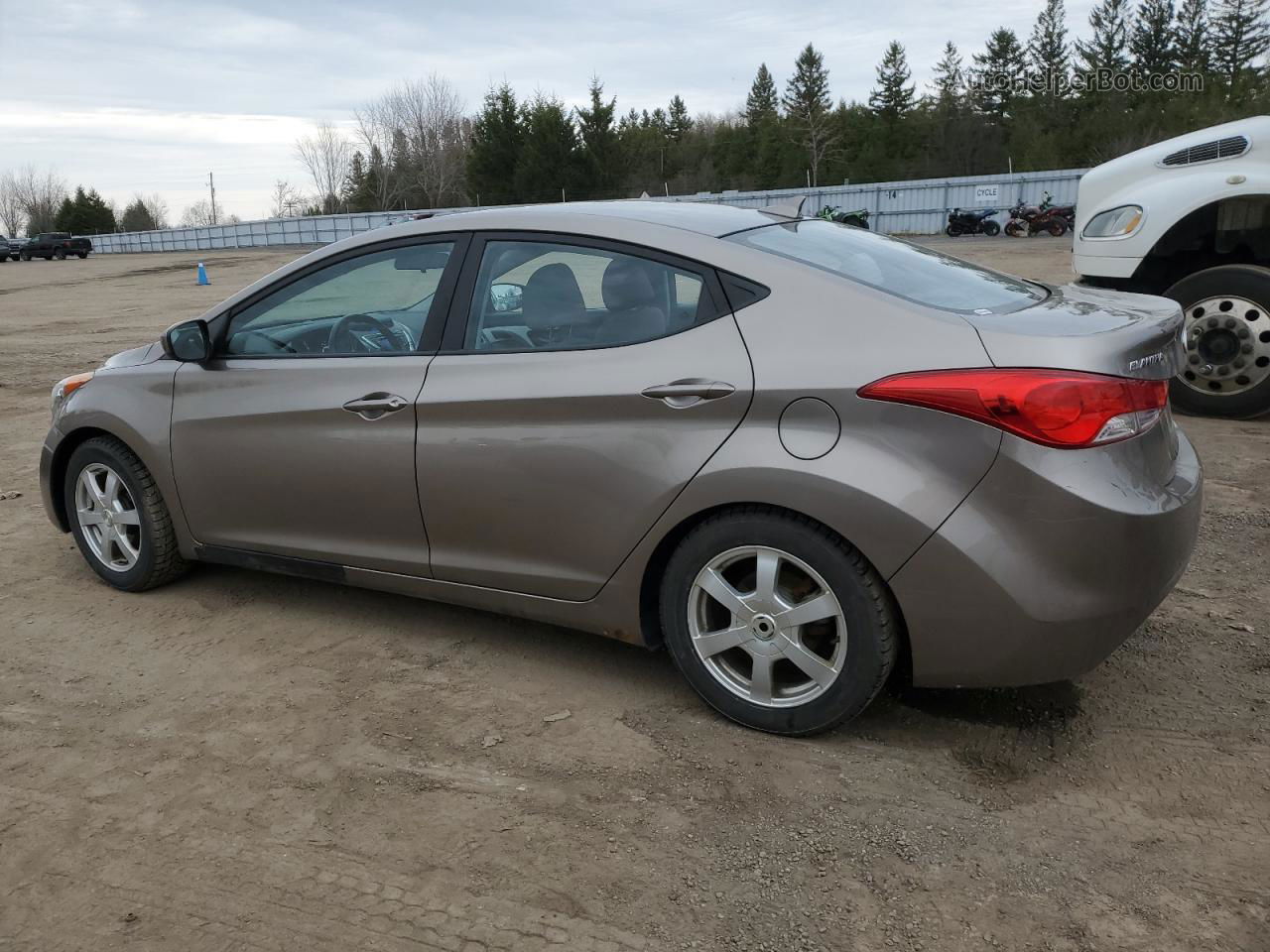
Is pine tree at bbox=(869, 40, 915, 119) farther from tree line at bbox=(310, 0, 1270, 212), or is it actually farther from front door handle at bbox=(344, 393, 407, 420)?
front door handle at bbox=(344, 393, 407, 420)

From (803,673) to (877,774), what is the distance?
1.12 ft

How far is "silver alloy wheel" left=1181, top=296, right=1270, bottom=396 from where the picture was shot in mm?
6600

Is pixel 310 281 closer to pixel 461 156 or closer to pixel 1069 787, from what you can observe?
pixel 1069 787

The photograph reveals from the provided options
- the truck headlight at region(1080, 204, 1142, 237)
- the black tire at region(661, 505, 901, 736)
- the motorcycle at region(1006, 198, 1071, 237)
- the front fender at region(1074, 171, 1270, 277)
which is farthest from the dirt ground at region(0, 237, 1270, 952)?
the motorcycle at region(1006, 198, 1071, 237)

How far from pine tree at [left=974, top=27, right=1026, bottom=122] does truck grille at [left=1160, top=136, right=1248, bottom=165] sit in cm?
6876

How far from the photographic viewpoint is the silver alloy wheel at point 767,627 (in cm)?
301

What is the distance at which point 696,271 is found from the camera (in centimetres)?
323

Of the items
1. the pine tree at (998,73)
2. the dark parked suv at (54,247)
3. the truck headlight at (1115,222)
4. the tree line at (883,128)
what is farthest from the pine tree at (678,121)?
the truck headlight at (1115,222)

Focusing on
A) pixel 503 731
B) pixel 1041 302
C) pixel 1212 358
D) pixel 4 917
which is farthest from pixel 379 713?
pixel 1212 358

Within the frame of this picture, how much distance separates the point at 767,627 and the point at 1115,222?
5295mm

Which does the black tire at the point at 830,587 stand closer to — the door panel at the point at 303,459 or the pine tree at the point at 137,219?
the door panel at the point at 303,459

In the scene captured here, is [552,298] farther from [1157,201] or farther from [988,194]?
[988,194]

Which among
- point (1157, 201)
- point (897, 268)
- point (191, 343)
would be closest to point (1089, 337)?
point (897, 268)

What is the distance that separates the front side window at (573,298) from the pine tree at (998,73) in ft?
241
